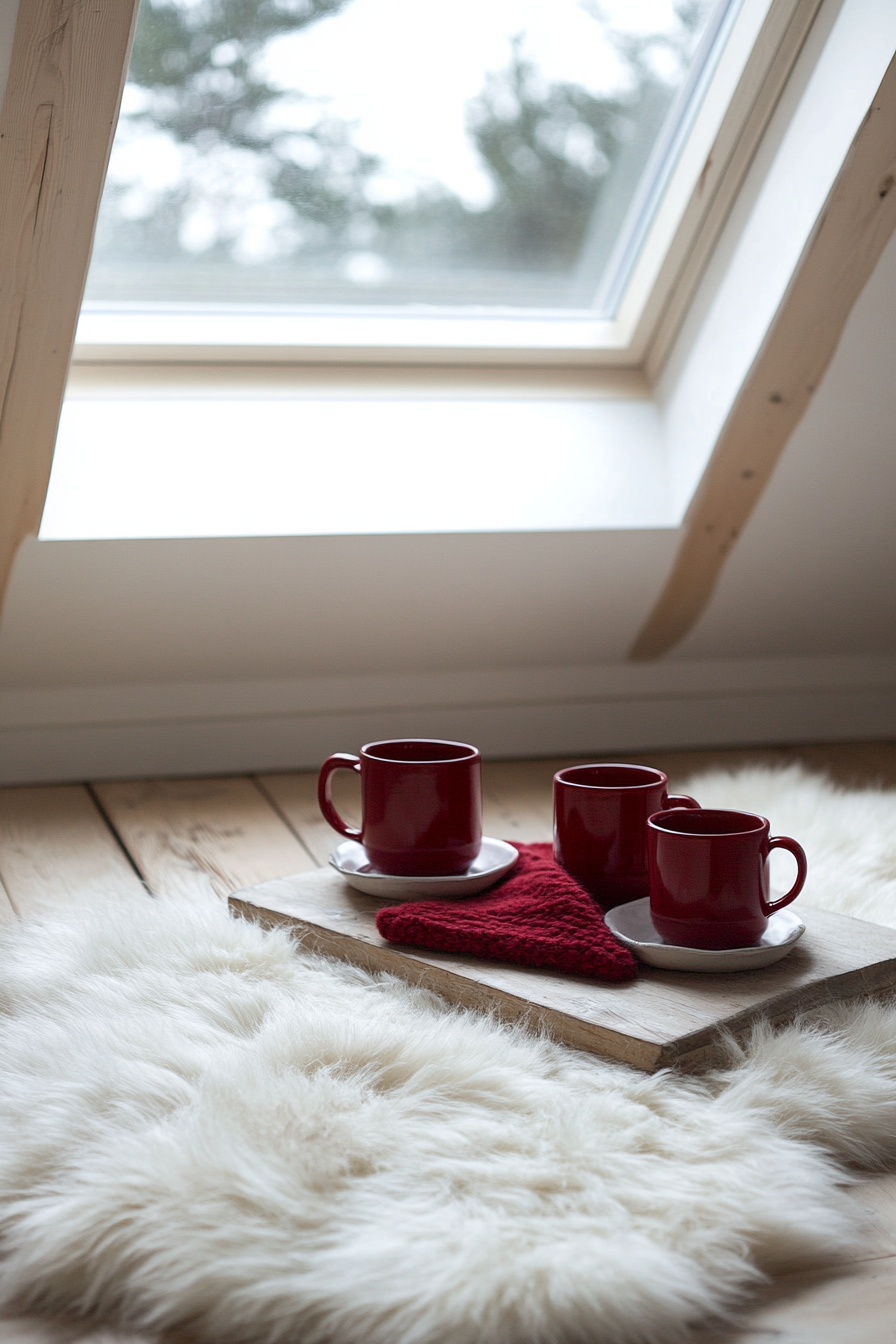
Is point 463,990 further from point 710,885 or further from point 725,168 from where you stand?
point 725,168

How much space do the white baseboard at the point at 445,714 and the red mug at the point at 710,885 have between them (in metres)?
1.07

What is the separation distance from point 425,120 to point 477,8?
0.16 m

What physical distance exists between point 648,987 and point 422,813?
26 centimetres

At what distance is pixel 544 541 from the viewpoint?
5.96ft

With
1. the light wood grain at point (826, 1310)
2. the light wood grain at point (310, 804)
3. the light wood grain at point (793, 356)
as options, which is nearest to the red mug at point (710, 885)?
the light wood grain at point (826, 1310)

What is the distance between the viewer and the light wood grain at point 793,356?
1403 mm

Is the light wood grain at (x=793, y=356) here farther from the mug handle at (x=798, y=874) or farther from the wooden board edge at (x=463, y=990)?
the wooden board edge at (x=463, y=990)

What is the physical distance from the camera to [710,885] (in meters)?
0.95

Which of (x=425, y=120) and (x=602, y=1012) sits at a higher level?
(x=425, y=120)

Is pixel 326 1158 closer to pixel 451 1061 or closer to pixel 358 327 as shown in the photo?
pixel 451 1061

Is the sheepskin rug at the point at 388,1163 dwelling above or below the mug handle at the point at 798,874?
below

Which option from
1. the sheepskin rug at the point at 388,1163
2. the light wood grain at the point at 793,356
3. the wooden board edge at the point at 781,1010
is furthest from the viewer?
the light wood grain at the point at 793,356

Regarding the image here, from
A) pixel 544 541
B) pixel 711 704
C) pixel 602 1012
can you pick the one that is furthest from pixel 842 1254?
pixel 711 704

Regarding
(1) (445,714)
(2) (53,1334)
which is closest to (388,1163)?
(2) (53,1334)
